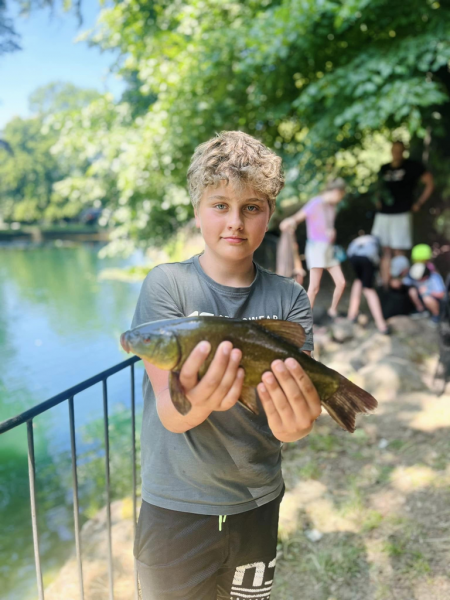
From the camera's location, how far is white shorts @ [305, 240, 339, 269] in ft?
5.81

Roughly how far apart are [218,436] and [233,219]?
68cm

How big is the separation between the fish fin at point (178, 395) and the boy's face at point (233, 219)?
1.42 ft

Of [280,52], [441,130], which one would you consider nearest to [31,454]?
[280,52]

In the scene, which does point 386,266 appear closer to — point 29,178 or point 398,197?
point 398,197

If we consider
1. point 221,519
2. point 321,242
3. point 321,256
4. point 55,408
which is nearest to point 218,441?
point 221,519

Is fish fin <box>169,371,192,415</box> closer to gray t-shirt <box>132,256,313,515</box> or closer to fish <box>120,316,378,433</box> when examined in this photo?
fish <box>120,316,378,433</box>

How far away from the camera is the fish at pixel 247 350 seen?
1.11 m

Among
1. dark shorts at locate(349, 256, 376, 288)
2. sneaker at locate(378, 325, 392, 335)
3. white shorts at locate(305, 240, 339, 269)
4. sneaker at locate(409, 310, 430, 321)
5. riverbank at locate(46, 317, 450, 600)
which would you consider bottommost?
riverbank at locate(46, 317, 450, 600)

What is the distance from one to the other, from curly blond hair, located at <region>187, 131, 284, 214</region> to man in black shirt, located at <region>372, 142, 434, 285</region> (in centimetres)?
602

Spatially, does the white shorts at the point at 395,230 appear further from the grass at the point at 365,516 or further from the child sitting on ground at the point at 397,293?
the grass at the point at 365,516

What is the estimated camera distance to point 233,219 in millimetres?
1350

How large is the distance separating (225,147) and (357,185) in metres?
7.76

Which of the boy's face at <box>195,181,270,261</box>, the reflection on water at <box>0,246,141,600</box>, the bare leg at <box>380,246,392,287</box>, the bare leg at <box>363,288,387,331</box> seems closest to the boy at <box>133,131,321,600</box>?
the boy's face at <box>195,181,270,261</box>

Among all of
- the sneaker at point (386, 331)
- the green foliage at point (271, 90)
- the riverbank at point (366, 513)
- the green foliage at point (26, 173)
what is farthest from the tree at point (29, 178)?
the riverbank at point (366, 513)
